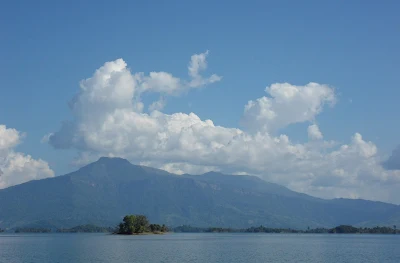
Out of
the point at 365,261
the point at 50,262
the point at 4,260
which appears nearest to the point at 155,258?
the point at 50,262

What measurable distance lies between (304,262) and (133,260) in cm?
3971

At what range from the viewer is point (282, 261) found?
11775 centimetres

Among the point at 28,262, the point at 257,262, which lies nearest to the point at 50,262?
the point at 28,262

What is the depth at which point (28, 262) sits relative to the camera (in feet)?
372

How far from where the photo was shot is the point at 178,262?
372 ft

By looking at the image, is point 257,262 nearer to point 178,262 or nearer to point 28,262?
point 178,262

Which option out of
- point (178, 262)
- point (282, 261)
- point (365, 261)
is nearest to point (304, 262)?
point (282, 261)

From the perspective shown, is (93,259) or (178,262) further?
(93,259)

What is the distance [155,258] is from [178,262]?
11.5 meters

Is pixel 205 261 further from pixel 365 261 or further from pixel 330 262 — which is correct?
pixel 365 261

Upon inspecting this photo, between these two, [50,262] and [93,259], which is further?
[93,259]

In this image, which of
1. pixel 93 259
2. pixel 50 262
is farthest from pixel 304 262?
pixel 50 262

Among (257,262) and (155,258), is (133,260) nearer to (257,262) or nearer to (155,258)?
(155,258)

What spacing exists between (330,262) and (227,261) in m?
23.9
